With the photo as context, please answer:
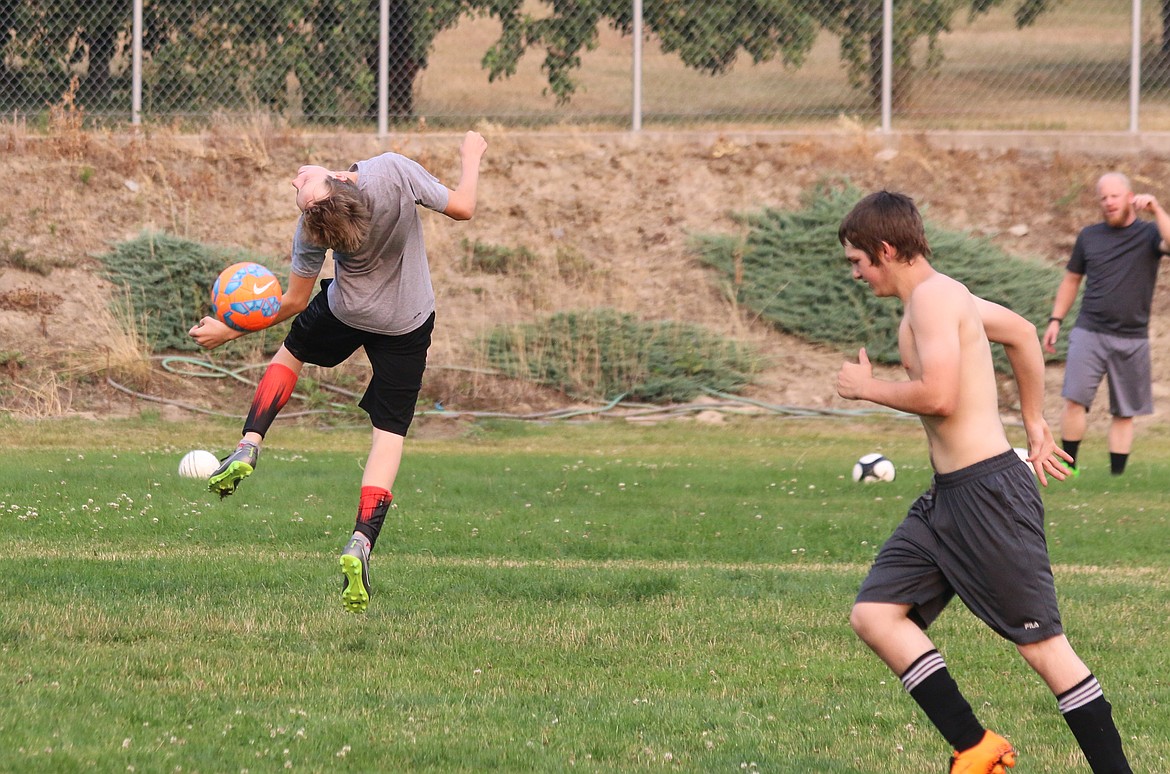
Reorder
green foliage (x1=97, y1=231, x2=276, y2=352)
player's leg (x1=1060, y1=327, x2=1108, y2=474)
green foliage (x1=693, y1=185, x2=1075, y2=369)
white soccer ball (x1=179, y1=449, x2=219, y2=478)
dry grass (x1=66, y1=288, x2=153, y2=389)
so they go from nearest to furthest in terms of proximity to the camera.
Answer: white soccer ball (x1=179, y1=449, x2=219, y2=478), player's leg (x1=1060, y1=327, x2=1108, y2=474), dry grass (x1=66, y1=288, x2=153, y2=389), green foliage (x1=97, y1=231, x2=276, y2=352), green foliage (x1=693, y1=185, x2=1075, y2=369)

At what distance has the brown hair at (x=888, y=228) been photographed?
4477 millimetres

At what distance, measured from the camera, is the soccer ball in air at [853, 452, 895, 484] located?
1157cm

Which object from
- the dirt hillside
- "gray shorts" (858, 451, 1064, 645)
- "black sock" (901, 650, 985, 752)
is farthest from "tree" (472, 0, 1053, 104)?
"black sock" (901, 650, 985, 752)

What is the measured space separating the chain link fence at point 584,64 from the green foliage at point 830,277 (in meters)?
2.58

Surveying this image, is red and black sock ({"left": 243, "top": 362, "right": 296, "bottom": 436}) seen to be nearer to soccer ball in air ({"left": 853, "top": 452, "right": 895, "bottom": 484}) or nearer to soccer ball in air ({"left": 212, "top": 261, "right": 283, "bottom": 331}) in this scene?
soccer ball in air ({"left": 212, "top": 261, "right": 283, "bottom": 331})

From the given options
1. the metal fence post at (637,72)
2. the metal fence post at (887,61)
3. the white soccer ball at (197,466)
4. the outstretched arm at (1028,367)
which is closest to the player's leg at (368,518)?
the outstretched arm at (1028,367)

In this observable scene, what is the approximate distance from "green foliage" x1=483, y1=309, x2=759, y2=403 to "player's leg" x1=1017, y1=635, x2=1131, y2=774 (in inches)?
492

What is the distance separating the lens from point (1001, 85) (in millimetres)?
21031

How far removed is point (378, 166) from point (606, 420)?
34.1 ft

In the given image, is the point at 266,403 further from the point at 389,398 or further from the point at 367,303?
the point at 367,303

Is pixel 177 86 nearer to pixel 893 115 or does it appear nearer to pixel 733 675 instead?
pixel 893 115

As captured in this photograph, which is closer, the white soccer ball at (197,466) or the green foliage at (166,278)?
the white soccer ball at (197,466)

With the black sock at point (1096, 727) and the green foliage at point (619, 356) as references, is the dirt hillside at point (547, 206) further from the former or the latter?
the black sock at point (1096, 727)

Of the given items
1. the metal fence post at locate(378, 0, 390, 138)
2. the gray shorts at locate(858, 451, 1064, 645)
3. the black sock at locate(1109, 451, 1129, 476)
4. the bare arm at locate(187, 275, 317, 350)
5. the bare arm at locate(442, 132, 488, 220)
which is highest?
the metal fence post at locate(378, 0, 390, 138)
